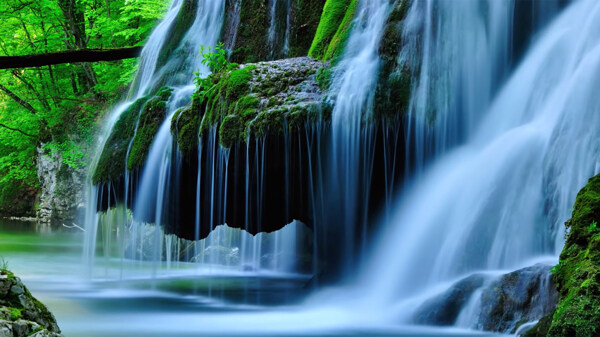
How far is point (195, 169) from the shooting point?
9.45m

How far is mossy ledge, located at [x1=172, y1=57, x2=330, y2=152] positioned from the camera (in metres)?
8.18

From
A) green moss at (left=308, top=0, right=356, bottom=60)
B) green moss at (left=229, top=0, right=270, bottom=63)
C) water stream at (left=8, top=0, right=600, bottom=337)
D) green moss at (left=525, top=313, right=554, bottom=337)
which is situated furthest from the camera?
green moss at (left=229, top=0, right=270, bottom=63)

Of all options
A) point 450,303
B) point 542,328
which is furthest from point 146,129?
point 542,328

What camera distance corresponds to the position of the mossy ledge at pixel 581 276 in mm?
3994

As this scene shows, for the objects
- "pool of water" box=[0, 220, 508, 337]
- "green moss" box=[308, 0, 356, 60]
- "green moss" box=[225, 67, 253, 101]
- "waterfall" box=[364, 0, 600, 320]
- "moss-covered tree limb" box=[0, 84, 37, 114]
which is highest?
"moss-covered tree limb" box=[0, 84, 37, 114]

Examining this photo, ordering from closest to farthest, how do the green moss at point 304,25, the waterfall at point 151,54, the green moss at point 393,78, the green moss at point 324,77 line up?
the green moss at point 393,78, the green moss at point 324,77, the green moss at point 304,25, the waterfall at point 151,54

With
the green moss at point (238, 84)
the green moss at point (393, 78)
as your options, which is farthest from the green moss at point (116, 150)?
the green moss at point (393, 78)

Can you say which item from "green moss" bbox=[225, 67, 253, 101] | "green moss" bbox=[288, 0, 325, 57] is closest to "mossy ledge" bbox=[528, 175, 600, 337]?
"green moss" bbox=[225, 67, 253, 101]

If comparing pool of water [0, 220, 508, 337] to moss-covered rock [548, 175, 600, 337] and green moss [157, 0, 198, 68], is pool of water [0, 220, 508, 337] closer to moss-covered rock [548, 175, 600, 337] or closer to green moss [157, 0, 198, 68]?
moss-covered rock [548, 175, 600, 337]

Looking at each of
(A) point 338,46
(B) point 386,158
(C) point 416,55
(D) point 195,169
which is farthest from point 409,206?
(D) point 195,169

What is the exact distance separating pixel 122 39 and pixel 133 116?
14.2 metres

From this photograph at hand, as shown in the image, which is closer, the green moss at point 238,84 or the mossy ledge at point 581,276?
the mossy ledge at point 581,276

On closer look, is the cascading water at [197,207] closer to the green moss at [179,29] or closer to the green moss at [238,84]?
the green moss at [179,29]

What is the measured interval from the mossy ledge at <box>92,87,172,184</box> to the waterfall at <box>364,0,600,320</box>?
428 cm
